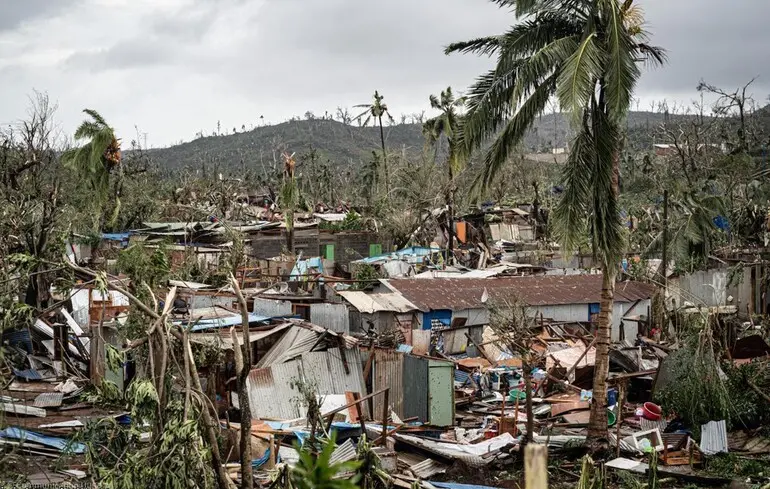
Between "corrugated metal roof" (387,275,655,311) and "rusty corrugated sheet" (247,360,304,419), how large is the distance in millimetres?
6341

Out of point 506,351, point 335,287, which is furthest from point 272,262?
point 506,351

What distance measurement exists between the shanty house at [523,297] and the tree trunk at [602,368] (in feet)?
26.5

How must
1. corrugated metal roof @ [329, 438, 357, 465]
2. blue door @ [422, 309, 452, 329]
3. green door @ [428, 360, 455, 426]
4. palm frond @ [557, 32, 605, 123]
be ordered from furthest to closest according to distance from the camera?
blue door @ [422, 309, 452, 329], green door @ [428, 360, 455, 426], corrugated metal roof @ [329, 438, 357, 465], palm frond @ [557, 32, 605, 123]

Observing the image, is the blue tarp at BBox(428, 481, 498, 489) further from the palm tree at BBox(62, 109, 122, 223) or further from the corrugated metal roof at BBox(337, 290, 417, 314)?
the palm tree at BBox(62, 109, 122, 223)

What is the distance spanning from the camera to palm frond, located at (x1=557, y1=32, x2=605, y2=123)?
11.5 metres

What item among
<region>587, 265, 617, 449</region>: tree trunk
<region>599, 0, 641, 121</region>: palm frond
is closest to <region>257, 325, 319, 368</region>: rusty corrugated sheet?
<region>587, 265, 617, 449</region>: tree trunk

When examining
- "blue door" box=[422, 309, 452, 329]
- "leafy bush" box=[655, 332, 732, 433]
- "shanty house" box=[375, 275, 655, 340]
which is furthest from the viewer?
"shanty house" box=[375, 275, 655, 340]

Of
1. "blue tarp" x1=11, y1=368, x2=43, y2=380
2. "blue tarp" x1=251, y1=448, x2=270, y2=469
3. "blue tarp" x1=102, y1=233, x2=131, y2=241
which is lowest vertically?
"blue tarp" x1=251, y1=448, x2=270, y2=469

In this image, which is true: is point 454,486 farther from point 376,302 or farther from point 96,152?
point 96,152

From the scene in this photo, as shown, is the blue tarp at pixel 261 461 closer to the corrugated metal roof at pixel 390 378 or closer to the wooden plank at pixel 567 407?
the corrugated metal roof at pixel 390 378

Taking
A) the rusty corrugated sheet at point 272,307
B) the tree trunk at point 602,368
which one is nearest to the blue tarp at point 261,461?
the tree trunk at point 602,368

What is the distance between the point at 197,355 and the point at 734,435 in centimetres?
964

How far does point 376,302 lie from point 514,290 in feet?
14.7

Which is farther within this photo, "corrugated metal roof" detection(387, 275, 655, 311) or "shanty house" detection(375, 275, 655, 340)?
"corrugated metal roof" detection(387, 275, 655, 311)
